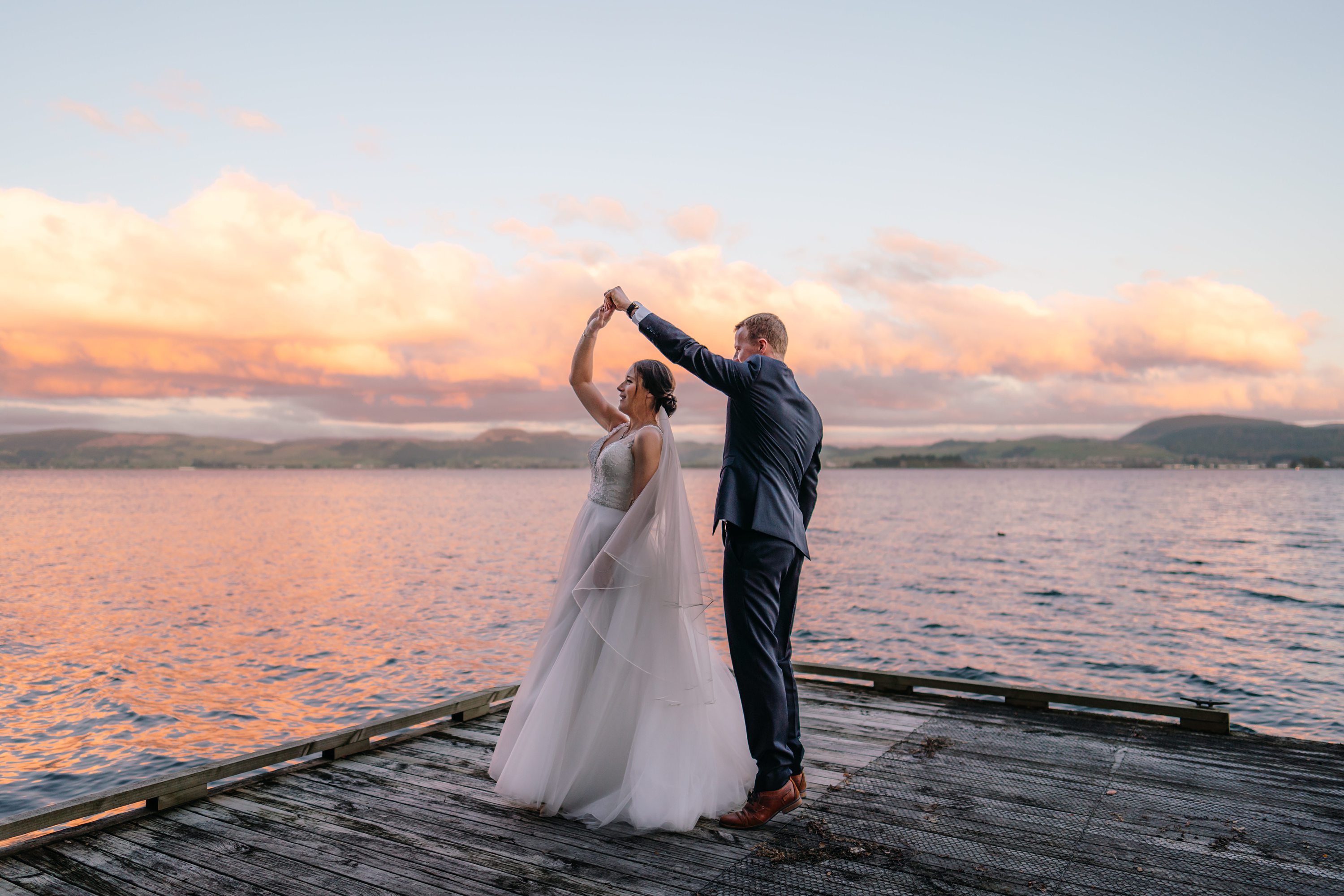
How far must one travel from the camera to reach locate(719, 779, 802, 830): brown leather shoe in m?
4.30

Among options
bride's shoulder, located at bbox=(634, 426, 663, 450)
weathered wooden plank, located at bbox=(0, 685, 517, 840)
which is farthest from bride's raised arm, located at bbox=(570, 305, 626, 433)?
weathered wooden plank, located at bbox=(0, 685, 517, 840)

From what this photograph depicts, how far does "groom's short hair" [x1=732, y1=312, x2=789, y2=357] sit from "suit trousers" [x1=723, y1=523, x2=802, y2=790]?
107cm

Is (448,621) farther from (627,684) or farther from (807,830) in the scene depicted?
(807,830)

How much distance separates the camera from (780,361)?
176 inches

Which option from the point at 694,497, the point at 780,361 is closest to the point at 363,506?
the point at 694,497

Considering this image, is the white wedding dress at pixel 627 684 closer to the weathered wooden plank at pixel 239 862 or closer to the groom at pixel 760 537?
the groom at pixel 760 537

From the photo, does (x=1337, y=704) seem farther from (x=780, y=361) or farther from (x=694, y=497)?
(x=694, y=497)

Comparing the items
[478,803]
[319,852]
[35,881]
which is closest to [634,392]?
[478,803]

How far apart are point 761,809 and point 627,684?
1.01 m

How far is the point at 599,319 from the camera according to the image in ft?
15.6

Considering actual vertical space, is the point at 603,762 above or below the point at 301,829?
above

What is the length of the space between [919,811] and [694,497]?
91637 mm

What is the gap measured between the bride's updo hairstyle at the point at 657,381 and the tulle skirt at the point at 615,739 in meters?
0.75

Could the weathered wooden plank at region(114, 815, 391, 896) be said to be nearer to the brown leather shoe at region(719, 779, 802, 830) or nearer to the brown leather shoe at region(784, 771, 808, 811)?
the brown leather shoe at region(719, 779, 802, 830)
